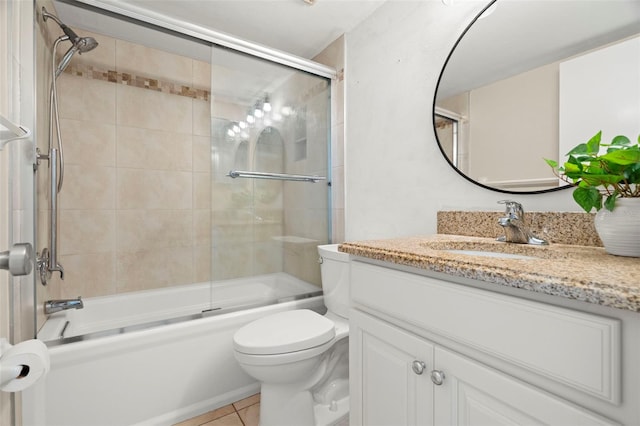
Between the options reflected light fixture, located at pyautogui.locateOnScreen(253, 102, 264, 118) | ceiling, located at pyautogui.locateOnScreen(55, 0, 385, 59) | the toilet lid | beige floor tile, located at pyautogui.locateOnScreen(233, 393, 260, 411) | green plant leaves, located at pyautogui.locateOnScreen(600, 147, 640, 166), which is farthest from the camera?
reflected light fixture, located at pyautogui.locateOnScreen(253, 102, 264, 118)

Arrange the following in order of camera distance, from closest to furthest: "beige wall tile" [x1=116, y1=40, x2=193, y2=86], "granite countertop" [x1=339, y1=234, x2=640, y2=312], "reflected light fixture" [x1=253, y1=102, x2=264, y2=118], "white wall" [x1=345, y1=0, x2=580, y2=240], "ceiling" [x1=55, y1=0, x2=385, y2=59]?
"granite countertop" [x1=339, y1=234, x2=640, y2=312]
"white wall" [x1=345, y1=0, x2=580, y2=240]
"ceiling" [x1=55, y1=0, x2=385, y2=59]
"reflected light fixture" [x1=253, y1=102, x2=264, y2=118]
"beige wall tile" [x1=116, y1=40, x2=193, y2=86]

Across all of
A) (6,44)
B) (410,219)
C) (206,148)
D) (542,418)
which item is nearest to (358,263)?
(542,418)

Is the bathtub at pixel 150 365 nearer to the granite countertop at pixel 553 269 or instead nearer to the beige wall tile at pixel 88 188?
the beige wall tile at pixel 88 188

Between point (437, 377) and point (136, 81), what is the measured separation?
246cm

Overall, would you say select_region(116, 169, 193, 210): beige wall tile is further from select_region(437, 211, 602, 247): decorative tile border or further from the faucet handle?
the faucet handle

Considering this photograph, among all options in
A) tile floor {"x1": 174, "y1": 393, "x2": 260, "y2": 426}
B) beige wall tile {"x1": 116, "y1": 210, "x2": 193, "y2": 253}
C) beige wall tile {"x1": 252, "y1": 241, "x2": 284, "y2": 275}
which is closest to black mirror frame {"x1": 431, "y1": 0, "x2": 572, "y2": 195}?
beige wall tile {"x1": 252, "y1": 241, "x2": 284, "y2": 275}

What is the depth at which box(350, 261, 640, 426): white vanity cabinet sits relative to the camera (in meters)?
0.49

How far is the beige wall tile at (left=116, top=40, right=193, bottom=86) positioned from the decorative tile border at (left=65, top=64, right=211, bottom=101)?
3cm

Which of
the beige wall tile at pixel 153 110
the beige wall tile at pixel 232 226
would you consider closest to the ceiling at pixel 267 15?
the beige wall tile at pixel 153 110

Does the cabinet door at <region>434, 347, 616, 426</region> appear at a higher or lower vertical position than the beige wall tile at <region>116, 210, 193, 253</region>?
lower

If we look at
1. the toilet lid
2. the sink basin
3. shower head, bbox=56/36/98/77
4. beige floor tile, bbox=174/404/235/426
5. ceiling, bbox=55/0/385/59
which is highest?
ceiling, bbox=55/0/385/59

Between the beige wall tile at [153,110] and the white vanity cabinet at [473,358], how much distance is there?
6.36 ft

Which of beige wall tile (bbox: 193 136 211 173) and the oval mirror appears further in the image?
beige wall tile (bbox: 193 136 211 173)

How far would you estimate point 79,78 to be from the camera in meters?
1.92
